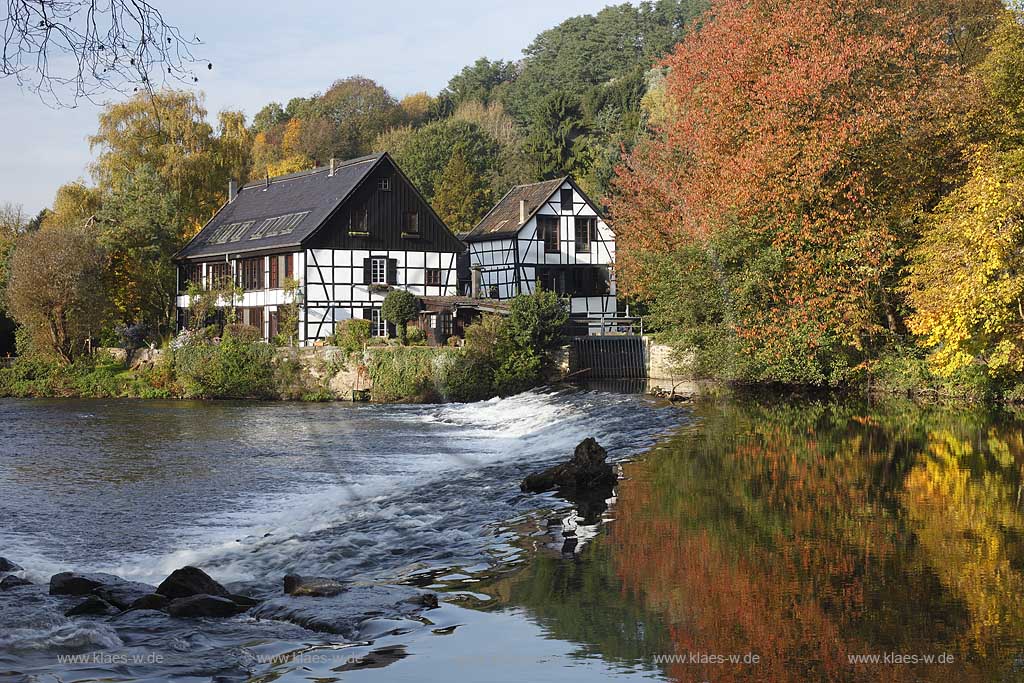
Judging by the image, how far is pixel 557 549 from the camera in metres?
11.4

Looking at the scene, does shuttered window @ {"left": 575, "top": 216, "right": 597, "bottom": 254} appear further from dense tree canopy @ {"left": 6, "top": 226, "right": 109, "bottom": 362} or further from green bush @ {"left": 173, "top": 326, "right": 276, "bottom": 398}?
dense tree canopy @ {"left": 6, "top": 226, "right": 109, "bottom": 362}

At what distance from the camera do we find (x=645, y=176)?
38.8m

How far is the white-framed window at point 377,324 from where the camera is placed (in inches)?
1629

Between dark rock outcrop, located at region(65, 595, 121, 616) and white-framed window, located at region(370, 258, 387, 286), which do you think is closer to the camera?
dark rock outcrop, located at region(65, 595, 121, 616)

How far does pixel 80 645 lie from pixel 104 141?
49094 mm

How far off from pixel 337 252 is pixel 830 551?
3272 centimetres

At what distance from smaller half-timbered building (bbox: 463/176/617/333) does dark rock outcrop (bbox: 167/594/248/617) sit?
39225mm

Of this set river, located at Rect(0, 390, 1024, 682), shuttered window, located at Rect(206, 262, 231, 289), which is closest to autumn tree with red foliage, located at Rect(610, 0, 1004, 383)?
river, located at Rect(0, 390, 1024, 682)

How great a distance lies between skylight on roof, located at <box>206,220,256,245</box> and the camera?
1785 inches

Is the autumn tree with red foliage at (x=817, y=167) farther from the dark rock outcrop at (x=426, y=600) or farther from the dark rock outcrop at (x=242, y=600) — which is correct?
the dark rock outcrop at (x=242, y=600)

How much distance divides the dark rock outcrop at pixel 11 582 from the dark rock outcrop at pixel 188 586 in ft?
6.24

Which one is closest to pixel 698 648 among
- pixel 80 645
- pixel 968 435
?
pixel 80 645

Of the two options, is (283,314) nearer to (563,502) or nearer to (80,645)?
(563,502)

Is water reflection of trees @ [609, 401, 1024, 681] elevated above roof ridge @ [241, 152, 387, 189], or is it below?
below
